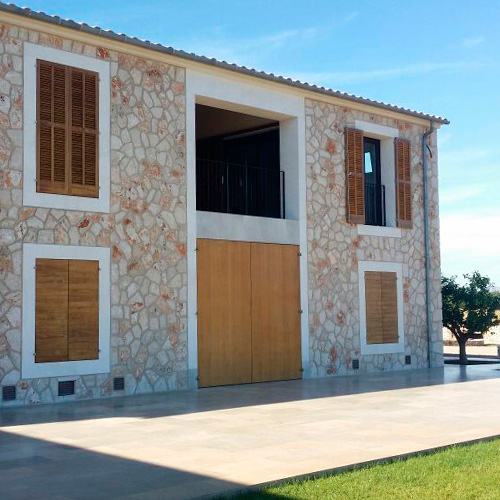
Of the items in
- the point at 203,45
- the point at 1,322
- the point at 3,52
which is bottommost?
the point at 1,322

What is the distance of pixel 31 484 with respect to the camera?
252 inches

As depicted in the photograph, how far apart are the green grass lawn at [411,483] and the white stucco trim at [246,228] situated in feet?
25.4

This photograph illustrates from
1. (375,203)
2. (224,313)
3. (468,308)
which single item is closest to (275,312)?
(224,313)

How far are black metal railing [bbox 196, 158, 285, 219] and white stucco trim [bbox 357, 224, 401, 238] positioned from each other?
1.96m

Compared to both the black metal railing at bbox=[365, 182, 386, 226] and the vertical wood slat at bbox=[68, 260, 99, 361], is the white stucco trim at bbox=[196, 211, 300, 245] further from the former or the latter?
the black metal railing at bbox=[365, 182, 386, 226]

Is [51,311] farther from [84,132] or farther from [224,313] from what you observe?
[224,313]

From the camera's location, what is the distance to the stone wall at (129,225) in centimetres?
1174

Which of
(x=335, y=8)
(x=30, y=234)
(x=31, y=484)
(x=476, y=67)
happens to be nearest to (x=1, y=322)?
(x=30, y=234)

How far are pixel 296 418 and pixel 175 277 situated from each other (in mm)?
4352

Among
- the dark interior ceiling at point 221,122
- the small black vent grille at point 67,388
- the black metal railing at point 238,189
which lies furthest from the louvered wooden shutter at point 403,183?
the small black vent grille at point 67,388

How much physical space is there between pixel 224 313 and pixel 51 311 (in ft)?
11.6

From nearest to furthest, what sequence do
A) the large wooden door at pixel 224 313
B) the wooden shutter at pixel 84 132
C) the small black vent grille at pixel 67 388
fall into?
1. the small black vent grille at pixel 67 388
2. the wooden shutter at pixel 84 132
3. the large wooden door at pixel 224 313

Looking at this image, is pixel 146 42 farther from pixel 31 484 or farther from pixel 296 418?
pixel 31 484

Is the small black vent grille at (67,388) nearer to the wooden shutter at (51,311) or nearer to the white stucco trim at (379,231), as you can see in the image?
the wooden shutter at (51,311)
